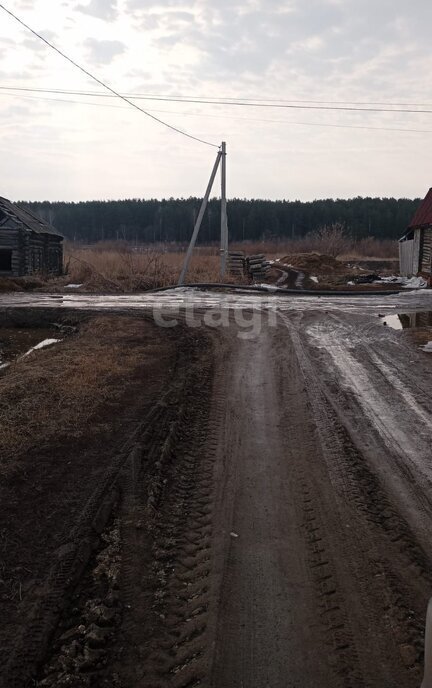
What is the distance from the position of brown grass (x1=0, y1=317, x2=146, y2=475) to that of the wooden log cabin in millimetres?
20159

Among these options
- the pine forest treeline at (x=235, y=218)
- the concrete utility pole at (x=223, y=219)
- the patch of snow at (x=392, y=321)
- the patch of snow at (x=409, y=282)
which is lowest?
the patch of snow at (x=392, y=321)

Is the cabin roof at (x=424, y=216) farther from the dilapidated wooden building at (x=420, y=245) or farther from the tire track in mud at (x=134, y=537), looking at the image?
the tire track in mud at (x=134, y=537)

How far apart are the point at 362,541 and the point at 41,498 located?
2.41m

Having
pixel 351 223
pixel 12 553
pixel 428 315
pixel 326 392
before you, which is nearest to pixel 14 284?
pixel 428 315

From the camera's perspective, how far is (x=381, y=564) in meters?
3.25

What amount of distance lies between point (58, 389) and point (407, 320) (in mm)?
9613

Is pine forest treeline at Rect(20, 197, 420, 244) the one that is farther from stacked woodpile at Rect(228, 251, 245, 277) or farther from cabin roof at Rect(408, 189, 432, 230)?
stacked woodpile at Rect(228, 251, 245, 277)

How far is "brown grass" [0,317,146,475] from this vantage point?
5.39 metres

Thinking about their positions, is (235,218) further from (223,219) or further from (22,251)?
(223,219)

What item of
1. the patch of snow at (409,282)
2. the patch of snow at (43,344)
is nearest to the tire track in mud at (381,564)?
the patch of snow at (43,344)

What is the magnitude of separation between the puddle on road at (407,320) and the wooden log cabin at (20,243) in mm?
21293

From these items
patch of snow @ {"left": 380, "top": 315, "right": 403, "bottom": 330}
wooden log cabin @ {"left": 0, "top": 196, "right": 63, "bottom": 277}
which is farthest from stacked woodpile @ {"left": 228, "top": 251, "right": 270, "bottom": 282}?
patch of snow @ {"left": 380, "top": 315, "right": 403, "bottom": 330}

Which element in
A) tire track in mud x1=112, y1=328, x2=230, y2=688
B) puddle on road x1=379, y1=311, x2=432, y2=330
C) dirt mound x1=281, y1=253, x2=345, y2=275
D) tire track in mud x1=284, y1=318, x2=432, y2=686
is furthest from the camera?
dirt mound x1=281, y1=253, x2=345, y2=275

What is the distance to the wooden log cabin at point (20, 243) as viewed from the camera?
28.4m
